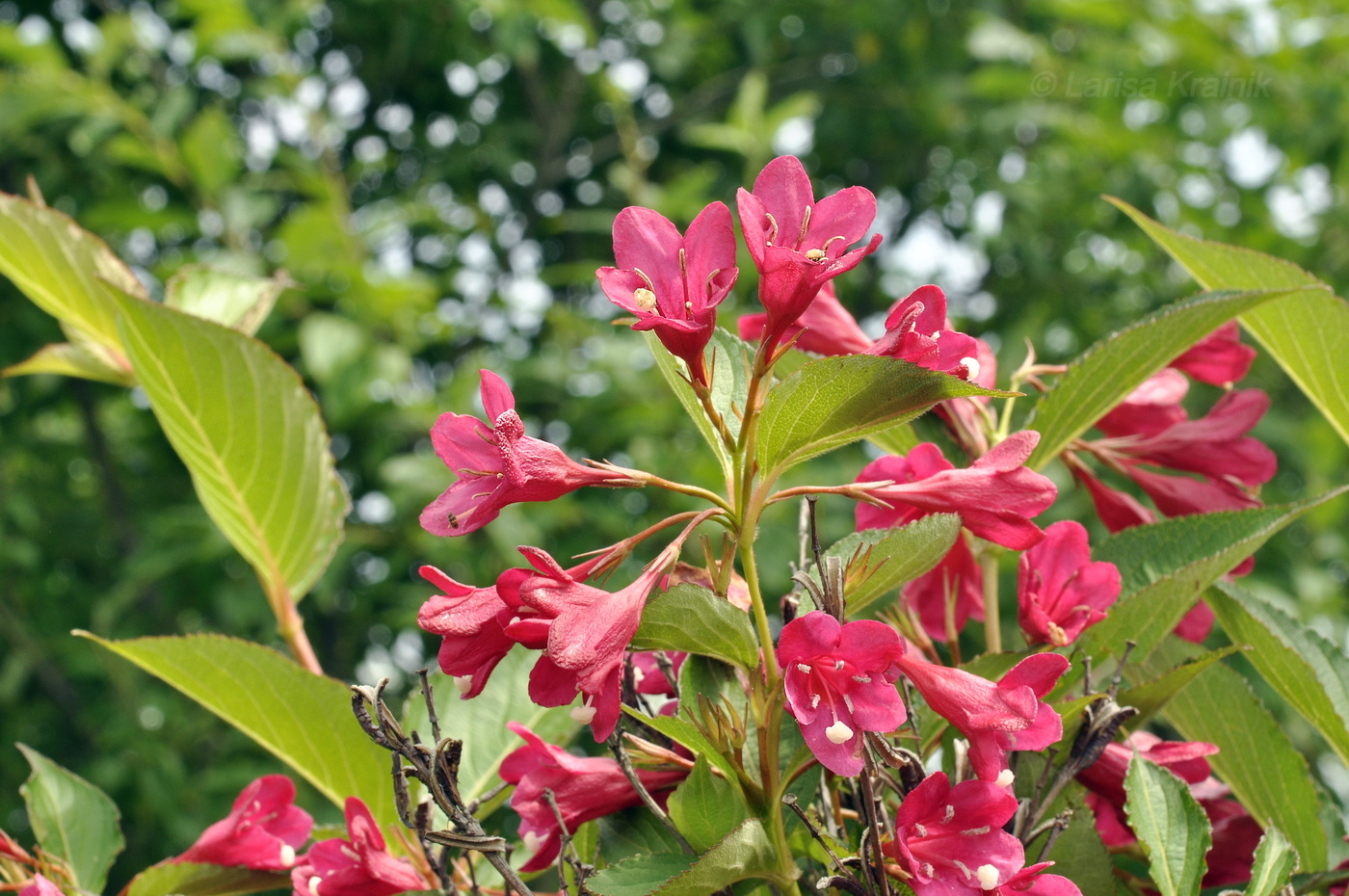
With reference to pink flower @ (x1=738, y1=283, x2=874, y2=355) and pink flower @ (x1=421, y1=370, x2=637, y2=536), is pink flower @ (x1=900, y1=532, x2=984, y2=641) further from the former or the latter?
pink flower @ (x1=421, y1=370, x2=637, y2=536)

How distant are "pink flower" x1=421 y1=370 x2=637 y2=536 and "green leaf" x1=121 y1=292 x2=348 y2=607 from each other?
1.24 feet

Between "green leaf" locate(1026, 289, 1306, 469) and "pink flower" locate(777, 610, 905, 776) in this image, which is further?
"green leaf" locate(1026, 289, 1306, 469)

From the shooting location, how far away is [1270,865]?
0.58 m

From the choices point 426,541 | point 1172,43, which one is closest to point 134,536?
point 426,541

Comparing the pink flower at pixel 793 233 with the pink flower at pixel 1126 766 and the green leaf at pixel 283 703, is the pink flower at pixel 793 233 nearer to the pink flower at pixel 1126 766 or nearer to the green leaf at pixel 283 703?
the pink flower at pixel 1126 766

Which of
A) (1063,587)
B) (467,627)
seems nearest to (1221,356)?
(1063,587)

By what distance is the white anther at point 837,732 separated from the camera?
0.50 m

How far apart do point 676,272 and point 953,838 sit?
315 mm

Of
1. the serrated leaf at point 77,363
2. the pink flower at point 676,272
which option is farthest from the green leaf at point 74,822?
the pink flower at point 676,272

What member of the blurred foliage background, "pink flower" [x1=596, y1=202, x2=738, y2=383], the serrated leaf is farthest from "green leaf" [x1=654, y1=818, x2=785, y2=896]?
the blurred foliage background

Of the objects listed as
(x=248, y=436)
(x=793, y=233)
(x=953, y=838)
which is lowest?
(x=248, y=436)

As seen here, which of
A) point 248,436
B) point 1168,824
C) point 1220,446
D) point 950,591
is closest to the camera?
point 1168,824

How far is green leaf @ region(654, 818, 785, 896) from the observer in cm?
49

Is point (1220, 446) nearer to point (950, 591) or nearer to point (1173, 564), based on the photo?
point (1173, 564)
